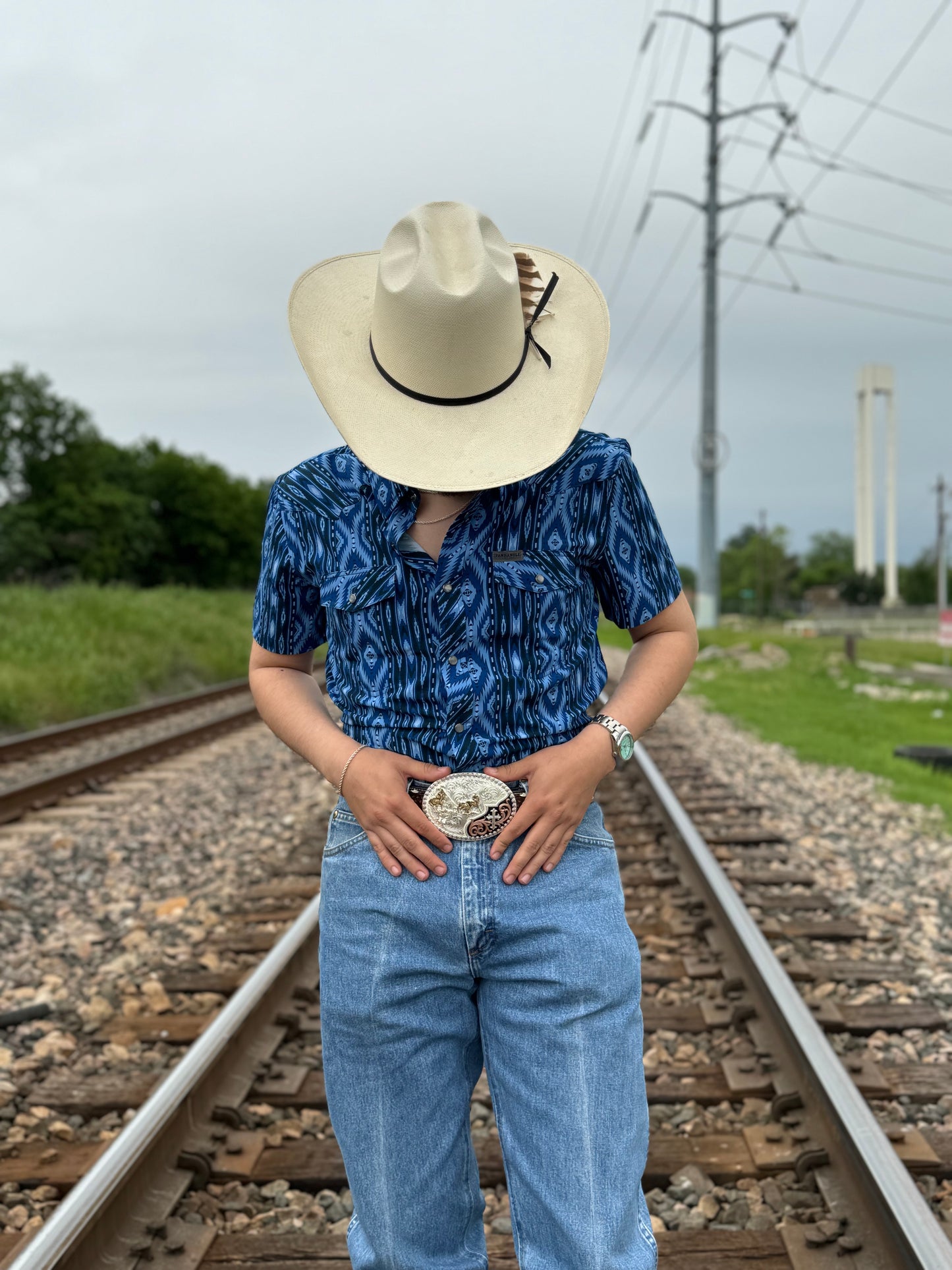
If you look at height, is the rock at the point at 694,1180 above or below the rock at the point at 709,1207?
above

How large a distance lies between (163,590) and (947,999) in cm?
2784

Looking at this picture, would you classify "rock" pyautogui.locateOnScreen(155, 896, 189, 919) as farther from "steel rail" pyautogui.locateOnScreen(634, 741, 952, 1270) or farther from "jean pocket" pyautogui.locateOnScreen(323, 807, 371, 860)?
"jean pocket" pyautogui.locateOnScreen(323, 807, 371, 860)

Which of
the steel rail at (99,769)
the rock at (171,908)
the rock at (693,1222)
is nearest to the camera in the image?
the rock at (693,1222)

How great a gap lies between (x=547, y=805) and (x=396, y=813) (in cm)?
20

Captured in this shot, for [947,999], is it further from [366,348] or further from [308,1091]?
[366,348]

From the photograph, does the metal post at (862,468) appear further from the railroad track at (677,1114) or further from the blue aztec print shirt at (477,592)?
the blue aztec print shirt at (477,592)

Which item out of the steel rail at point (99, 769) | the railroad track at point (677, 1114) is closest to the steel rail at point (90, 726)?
the steel rail at point (99, 769)

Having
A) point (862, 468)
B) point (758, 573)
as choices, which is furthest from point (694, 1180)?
point (758, 573)

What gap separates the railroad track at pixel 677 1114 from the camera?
2.40 meters

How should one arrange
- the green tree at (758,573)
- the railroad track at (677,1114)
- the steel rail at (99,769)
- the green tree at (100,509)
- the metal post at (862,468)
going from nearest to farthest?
the railroad track at (677,1114) → the steel rail at (99,769) → the green tree at (100,509) → the metal post at (862,468) → the green tree at (758,573)

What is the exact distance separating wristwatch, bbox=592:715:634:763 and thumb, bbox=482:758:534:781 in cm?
13

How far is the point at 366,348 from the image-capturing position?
162cm

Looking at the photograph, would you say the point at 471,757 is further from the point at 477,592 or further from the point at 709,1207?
the point at 709,1207

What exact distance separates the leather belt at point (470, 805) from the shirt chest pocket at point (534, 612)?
157 mm
